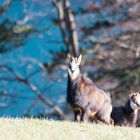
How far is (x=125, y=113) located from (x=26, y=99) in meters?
19.5

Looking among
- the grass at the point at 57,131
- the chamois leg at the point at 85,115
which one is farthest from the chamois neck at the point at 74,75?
the grass at the point at 57,131

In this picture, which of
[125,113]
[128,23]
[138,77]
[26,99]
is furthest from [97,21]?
[125,113]

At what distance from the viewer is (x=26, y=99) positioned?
34125 mm

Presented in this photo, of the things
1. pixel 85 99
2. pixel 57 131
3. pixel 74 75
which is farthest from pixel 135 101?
pixel 57 131

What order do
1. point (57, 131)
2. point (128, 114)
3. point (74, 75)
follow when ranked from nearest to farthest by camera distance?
point (57, 131)
point (74, 75)
point (128, 114)

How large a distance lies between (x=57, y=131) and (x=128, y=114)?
3836 mm

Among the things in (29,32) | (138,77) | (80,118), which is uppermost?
(29,32)

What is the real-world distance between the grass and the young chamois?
121 cm

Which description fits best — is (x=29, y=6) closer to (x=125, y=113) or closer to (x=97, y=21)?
(x=97, y=21)

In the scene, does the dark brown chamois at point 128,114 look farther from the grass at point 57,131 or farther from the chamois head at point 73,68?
the grass at point 57,131

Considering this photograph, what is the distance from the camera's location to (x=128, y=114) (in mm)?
14836

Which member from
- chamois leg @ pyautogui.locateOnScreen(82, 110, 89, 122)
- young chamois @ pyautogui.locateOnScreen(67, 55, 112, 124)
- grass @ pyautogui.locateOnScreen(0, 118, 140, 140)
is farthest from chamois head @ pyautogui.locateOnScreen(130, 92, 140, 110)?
grass @ pyautogui.locateOnScreen(0, 118, 140, 140)

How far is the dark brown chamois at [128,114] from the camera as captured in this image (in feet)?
48.3

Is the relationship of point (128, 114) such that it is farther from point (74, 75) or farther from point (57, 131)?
point (57, 131)
